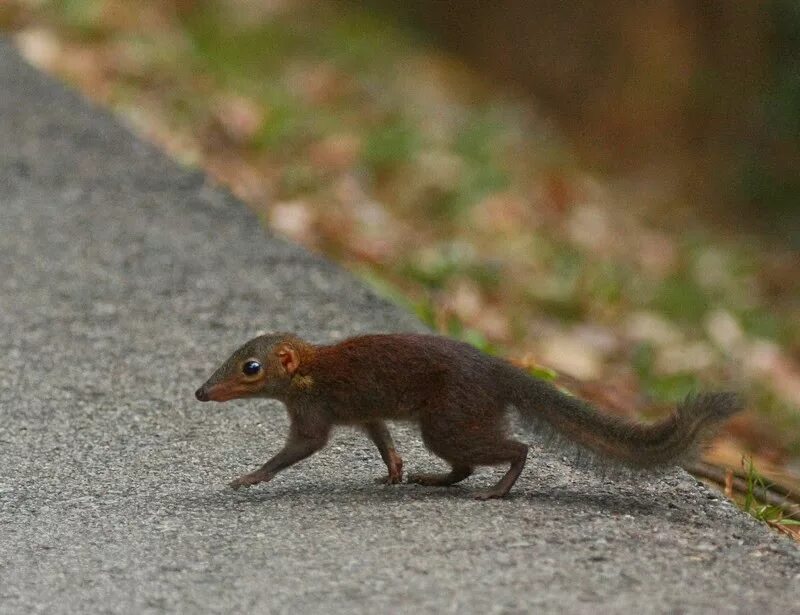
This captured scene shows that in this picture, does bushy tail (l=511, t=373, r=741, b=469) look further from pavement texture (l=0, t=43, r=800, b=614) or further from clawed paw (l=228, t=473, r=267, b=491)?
clawed paw (l=228, t=473, r=267, b=491)

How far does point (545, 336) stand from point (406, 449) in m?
2.93

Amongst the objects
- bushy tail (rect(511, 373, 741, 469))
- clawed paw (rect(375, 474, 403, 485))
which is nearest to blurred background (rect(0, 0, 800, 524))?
bushy tail (rect(511, 373, 741, 469))

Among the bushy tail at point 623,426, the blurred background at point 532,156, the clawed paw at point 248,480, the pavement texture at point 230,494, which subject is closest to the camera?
the pavement texture at point 230,494

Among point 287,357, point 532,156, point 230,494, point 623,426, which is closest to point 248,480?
point 230,494

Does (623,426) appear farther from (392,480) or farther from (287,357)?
(287,357)

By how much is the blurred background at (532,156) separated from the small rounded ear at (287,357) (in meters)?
1.29

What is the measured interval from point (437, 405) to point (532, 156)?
329 inches

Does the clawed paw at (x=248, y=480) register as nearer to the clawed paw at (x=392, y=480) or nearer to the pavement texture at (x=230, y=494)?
the pavement texture at (x=230, y=494)

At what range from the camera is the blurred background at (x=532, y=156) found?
7266mm

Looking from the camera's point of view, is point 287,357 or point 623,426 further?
point 287,357

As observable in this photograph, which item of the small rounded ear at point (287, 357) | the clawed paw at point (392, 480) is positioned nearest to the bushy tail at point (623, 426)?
the clawed paw at point (392, 480)

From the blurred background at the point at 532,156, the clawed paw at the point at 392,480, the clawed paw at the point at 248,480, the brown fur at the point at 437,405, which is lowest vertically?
the clawed paw at the point at 248,480

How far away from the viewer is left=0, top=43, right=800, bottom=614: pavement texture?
3.30 metres

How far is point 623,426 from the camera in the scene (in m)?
3.85
